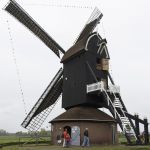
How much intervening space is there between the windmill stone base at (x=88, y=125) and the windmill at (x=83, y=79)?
106 cm

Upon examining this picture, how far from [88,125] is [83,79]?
4989 millimetres

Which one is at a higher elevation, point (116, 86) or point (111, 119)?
point (116, 86)

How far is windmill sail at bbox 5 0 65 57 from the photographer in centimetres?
3720

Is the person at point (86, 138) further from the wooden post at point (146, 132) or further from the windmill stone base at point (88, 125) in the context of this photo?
the wooden post at point (146, 132)

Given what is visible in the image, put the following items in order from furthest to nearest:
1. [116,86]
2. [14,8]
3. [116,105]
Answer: [14,8]
[116,86]
[116,105]

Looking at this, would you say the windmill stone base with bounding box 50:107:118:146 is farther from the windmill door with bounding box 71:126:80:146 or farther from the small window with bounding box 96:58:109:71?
the small window with bounding box 96:58:109:71

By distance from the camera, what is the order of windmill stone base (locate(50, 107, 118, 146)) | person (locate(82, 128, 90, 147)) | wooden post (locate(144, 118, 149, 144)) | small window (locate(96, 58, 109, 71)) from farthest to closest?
small window (locate(96, 58, 109, 71))
windmill stone base (locate(50, 107, 118, 146))
wooden post (locate(144, 118, 149, 144))
person (locate(82, 128, 90, 147))

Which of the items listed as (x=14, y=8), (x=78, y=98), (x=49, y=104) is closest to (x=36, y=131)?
(x=49, y=104)

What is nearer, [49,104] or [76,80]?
[76,80]

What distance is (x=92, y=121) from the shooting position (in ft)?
100

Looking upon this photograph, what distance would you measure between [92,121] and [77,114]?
1626 mm

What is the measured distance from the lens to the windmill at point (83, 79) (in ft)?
103

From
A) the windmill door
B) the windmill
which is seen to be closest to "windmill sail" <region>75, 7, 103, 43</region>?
the windmill

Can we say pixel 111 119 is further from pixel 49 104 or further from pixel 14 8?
pixel 14 8
